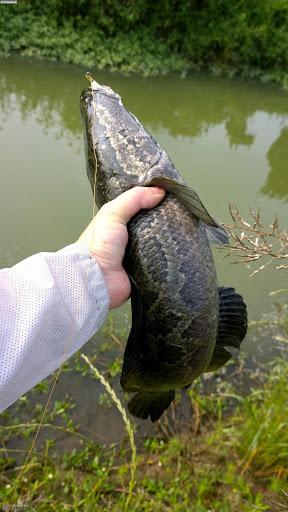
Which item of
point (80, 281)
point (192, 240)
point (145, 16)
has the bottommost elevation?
point (80, 281)

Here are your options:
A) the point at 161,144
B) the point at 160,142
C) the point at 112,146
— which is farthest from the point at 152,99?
the point at 112,146

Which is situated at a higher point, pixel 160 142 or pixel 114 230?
pixel 114 230

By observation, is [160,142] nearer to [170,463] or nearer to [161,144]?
[161,144]

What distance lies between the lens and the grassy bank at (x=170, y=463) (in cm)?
230

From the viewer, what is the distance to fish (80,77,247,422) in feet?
5.65

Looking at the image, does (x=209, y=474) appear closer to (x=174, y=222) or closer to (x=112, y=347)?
(x=112, y=347)

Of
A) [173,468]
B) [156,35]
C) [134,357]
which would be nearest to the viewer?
[134,357]

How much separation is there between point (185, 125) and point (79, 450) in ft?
19.9

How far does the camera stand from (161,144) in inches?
248

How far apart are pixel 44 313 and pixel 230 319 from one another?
2.88 ft

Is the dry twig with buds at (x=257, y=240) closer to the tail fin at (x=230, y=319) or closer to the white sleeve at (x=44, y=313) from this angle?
the tail fin at (x=230, y=319)

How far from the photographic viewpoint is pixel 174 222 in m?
1.78

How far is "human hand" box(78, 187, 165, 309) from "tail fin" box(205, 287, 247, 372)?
1.61 ft

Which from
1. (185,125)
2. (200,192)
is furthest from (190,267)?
(185,125)
